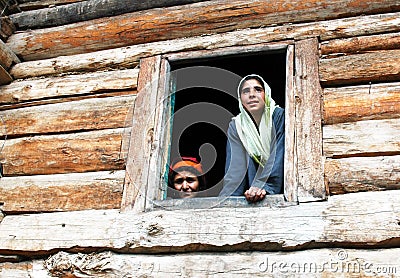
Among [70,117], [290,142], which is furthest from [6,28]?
[290,142]

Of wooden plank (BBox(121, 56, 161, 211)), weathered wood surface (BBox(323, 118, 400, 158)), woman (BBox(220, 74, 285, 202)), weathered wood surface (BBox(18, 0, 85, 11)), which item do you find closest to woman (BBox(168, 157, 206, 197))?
woman (BBox(220, 74, 285, 202))

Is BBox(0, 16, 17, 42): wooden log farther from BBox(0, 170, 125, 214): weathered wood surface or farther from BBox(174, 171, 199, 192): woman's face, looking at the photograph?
BBox(174, 171, 199, 192): woman's face

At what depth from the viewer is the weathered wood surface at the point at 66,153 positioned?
4.43 meters

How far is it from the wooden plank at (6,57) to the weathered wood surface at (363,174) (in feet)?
9.48

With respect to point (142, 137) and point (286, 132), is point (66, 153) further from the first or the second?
point (286, 132)

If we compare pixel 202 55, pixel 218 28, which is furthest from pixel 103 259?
pixel 218 28

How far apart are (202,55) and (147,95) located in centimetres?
52

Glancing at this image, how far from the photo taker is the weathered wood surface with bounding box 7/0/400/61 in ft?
15.1

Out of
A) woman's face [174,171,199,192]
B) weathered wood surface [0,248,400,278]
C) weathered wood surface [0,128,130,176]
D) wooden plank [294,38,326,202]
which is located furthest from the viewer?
woman's face [174,171,199,192]

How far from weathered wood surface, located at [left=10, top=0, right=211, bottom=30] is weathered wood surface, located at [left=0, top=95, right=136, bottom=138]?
884 mm

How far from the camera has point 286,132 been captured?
4.10m

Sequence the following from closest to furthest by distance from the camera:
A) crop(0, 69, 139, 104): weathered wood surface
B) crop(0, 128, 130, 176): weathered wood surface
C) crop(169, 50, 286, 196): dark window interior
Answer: crop(0, 128, 130, 176): weathered wood surface, crop(0, 69, 139, 104): weathered wood surface, crop(169, 50, 286, 196): dark window interior

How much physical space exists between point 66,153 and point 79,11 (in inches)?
56.1

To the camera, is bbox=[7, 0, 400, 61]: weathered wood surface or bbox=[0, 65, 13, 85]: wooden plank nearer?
bbox=[7, 0, 400, 61]: weathered wood surface
